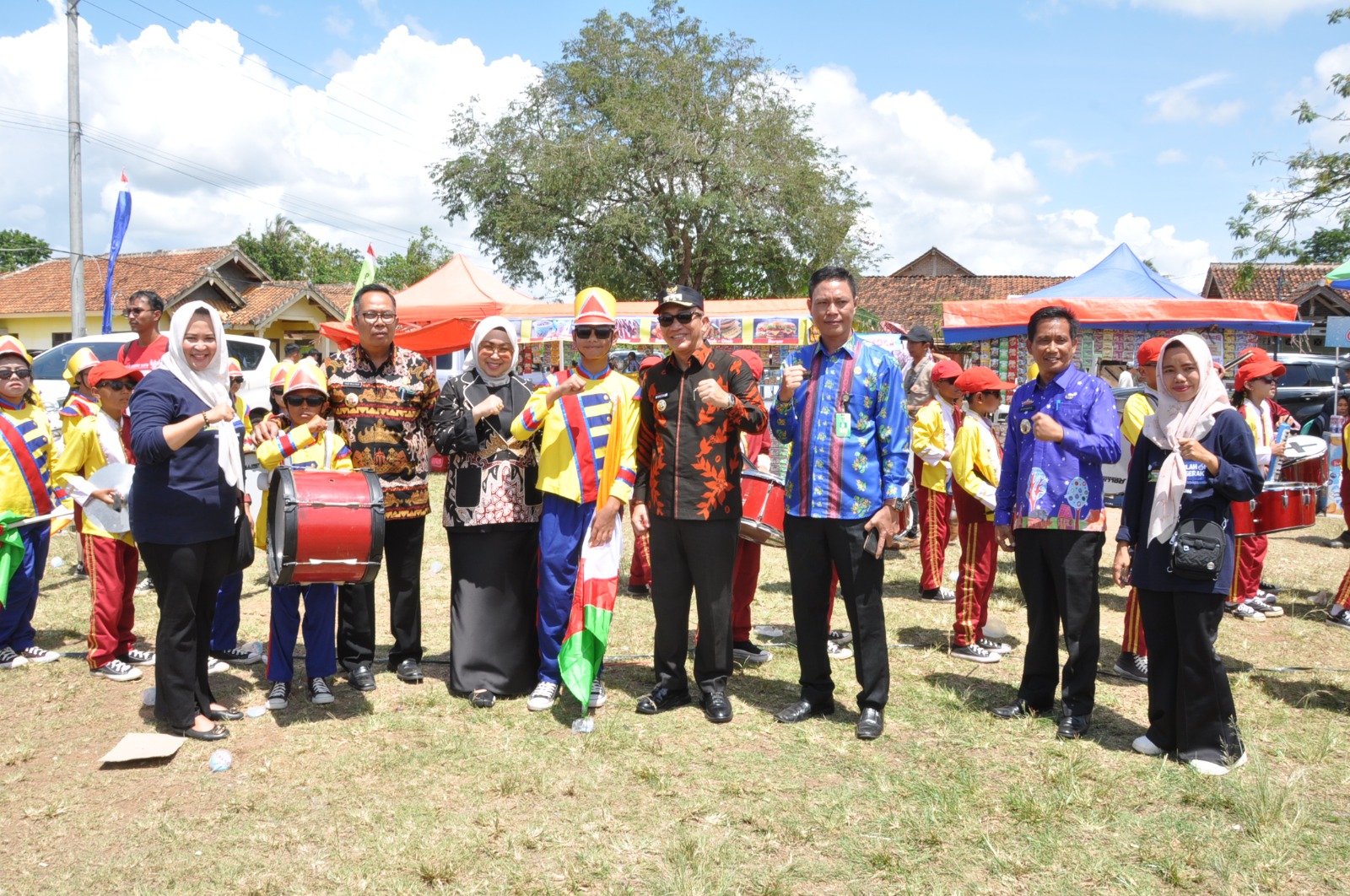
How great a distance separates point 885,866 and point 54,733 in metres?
4.04

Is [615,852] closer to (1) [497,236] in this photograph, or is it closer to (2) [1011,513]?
(2) [1011,513]

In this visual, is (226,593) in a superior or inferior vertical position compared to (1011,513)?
inferior

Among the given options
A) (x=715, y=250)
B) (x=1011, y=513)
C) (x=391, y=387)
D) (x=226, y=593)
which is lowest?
(x=226, y=593)

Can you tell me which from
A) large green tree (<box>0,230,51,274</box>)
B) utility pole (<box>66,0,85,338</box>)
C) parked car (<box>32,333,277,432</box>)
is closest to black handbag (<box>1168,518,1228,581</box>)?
parked car (<box>32,333,277,432</box>)

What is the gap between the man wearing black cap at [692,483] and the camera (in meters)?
4.62

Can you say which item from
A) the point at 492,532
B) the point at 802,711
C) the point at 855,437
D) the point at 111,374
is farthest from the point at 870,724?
the point at 111,374

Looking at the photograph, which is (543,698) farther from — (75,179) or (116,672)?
(75,179)

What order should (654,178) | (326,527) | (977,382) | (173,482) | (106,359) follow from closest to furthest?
(173,482)
(326,527)
(977,382)
(106,359)
(654,178)

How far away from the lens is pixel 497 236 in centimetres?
2662

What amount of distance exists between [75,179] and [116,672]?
16518 millimetres

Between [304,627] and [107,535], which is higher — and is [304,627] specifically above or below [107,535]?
below

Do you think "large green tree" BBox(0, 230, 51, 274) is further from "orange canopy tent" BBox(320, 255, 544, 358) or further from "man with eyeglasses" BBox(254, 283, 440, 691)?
"man with eyeglasses" BBox(254, 283, 440, 691)

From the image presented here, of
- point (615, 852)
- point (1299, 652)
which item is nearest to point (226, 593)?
point (615, 852)

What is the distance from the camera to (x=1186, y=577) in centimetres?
413
